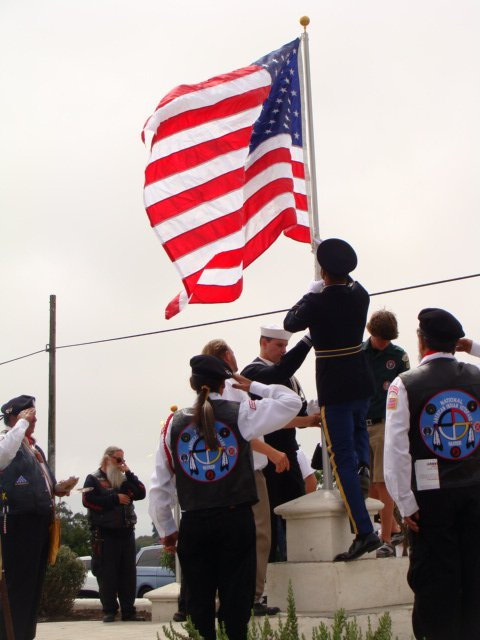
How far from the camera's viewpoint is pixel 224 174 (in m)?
8.90

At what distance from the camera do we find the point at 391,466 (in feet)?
18.6

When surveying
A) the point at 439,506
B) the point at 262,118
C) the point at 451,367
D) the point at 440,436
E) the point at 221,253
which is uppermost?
the point at 262,118

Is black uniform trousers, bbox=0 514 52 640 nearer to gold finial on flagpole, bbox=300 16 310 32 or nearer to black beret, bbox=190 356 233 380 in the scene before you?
black beret, bbox=190 356 233 380

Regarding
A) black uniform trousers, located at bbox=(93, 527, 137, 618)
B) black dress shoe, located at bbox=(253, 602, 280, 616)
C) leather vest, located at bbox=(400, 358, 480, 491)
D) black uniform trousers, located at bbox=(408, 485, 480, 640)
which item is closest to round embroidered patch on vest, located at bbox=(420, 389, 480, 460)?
leather vest, located at bbox=(400, 358, 480, 491)

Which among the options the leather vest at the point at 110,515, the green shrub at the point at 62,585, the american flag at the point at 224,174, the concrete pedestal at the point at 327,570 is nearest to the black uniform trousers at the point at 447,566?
the concrete pedestal at the point at 327,570

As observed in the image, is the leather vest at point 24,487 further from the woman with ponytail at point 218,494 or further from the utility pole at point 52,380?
the utility pole at point 52,380

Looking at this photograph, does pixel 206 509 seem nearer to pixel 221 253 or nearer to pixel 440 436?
pixel 440 436

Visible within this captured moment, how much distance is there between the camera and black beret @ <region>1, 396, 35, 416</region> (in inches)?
301

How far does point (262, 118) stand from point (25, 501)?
4018 mm

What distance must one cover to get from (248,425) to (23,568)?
8.43 feet

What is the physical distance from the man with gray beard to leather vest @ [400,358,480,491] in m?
6.28

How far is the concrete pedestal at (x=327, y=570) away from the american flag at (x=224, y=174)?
7.27ft

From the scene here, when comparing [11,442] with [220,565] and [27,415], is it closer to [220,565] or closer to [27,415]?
[27,415]

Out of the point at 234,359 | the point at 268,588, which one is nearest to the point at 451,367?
the point at 234,359
